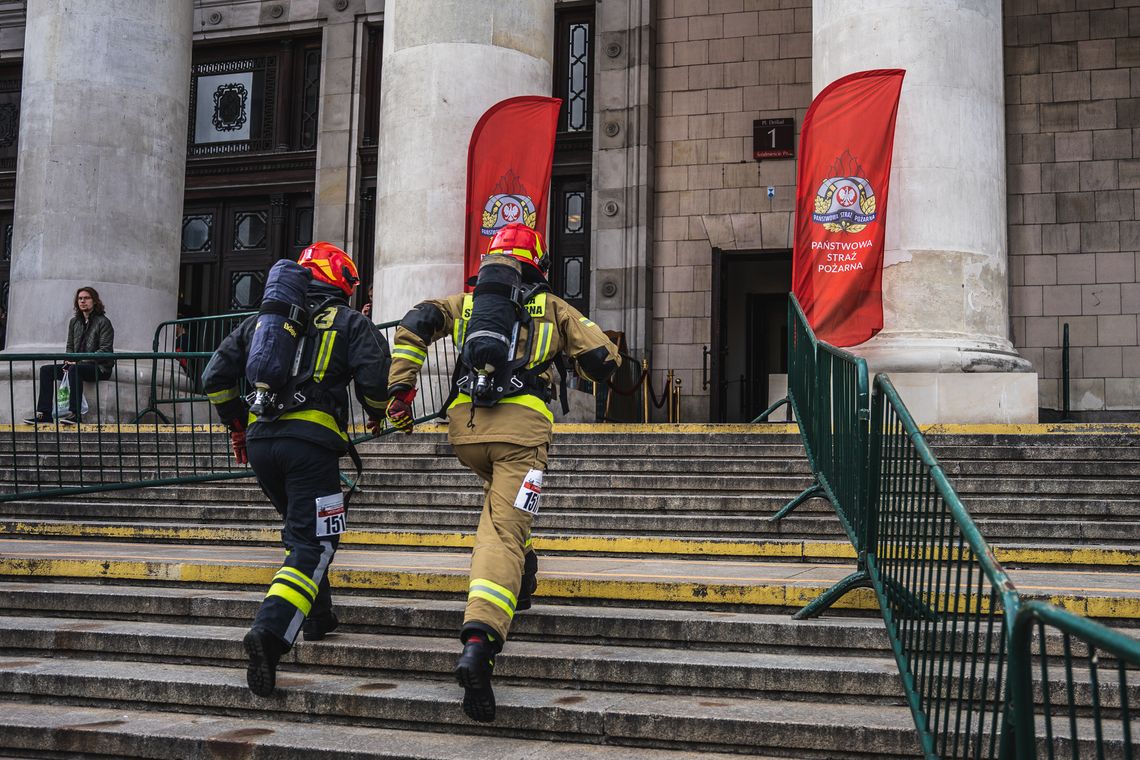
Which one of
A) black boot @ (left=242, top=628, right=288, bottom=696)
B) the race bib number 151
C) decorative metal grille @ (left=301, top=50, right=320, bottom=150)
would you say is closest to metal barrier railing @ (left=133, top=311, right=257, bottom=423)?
decorative metal grille @ (left=301, top=50, right=320, bottom=150)

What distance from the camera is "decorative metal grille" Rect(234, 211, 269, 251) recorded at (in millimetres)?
19781

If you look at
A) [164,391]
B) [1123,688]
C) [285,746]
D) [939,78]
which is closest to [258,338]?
[285,746]

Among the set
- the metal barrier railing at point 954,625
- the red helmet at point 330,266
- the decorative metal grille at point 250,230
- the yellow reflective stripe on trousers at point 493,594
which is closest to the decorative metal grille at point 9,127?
the decorative metal grille at point 250,230

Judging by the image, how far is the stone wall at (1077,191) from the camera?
53.1 ft

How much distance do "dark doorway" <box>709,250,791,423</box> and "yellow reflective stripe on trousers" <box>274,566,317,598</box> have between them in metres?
12.6

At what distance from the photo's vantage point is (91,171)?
1536cm

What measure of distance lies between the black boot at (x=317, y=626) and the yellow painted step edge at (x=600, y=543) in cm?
220

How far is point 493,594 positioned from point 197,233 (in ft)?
54.3

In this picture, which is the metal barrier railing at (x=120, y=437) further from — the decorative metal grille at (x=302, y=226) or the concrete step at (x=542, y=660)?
the decorative metal grille at (x=302, y=226)

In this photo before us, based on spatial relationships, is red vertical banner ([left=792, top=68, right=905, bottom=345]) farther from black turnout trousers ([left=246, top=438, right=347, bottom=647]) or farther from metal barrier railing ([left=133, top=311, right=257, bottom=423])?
metal barrier railing ([left=133, top=311, right=257, bottom=423])

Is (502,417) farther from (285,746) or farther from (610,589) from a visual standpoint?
(285,746)

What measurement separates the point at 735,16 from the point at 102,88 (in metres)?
8.65

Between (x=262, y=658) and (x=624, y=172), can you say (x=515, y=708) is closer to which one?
(x=262, y=658)

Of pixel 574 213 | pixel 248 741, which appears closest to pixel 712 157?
pixel 574 213
